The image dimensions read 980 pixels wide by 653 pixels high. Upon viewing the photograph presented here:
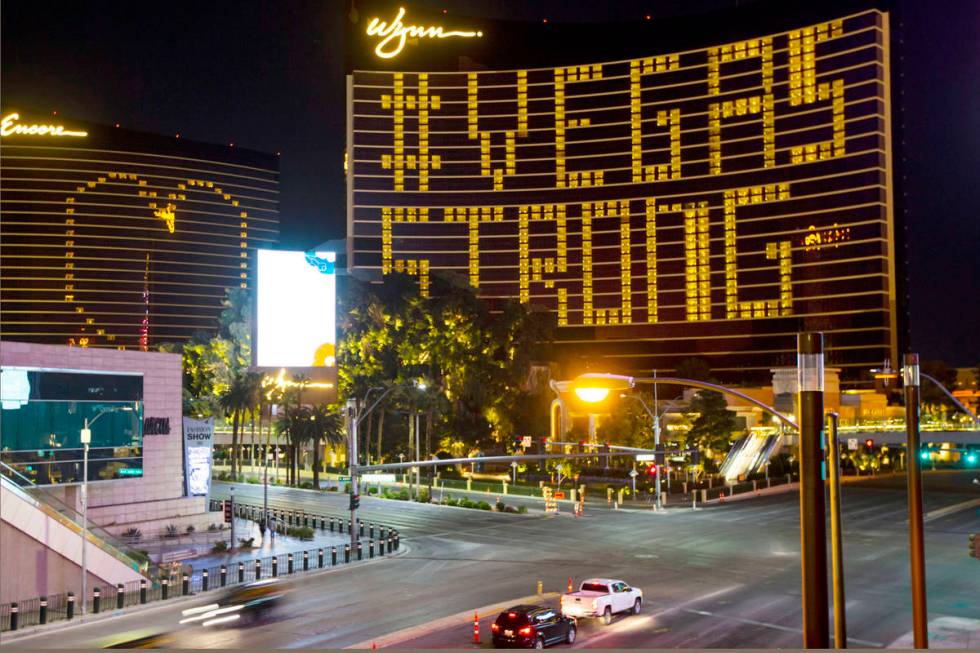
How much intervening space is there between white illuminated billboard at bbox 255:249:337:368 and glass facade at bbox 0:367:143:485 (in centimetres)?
921

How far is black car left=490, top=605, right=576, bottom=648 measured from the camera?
26.4 m

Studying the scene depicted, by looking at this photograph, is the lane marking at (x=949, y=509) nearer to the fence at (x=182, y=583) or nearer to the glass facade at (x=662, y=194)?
the fence at (x=182, y=583)

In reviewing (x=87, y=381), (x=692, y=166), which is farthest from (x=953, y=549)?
(x=692, y=166)

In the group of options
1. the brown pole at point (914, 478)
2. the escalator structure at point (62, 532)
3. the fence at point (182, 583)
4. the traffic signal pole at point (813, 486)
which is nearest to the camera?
the traffic signal pole at point (813, 486)

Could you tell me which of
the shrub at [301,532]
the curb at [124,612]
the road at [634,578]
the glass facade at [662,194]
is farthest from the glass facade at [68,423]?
the glass facade at [662,194]

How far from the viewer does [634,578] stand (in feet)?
127

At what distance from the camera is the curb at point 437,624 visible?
2694cm

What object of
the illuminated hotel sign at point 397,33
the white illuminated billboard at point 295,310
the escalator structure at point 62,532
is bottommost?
the escalator structure at point 62,532

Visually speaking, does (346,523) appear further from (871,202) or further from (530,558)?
(871,202)

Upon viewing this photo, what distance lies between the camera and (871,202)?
473 ft

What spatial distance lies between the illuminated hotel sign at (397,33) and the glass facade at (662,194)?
4596 mm

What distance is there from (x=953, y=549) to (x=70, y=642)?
4090 centimetres

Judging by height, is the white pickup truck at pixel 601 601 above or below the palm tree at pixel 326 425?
below

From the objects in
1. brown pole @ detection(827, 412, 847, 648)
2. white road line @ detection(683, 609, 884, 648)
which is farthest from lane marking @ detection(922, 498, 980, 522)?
brown pole @ detection(827, 412, 847, 648)
